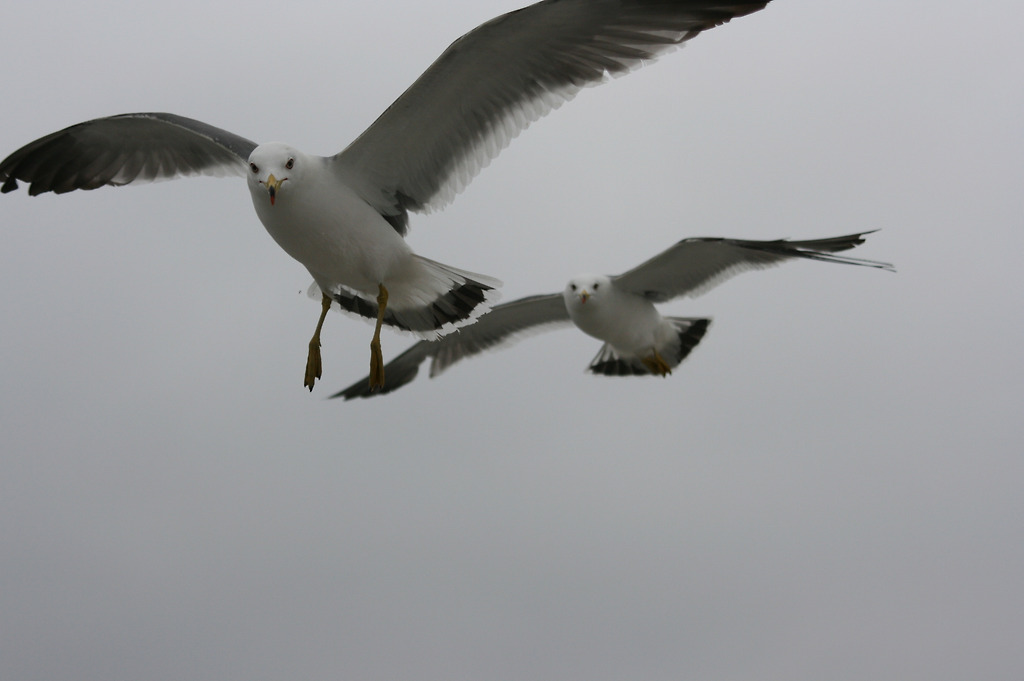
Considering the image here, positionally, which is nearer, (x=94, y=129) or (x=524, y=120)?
(x=524, y=120)

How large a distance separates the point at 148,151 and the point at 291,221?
1560 millimetres

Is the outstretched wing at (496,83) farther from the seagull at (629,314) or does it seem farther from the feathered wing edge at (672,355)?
the feathered wing edge at (672,355)

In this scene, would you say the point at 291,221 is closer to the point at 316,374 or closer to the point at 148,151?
the point at 316,374

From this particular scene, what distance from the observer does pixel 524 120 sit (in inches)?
201

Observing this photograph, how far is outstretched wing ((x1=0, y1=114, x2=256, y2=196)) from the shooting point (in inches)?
227

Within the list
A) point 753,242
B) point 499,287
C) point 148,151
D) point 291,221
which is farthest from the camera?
point 753,242

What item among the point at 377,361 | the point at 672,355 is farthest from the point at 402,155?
the point at 672,355

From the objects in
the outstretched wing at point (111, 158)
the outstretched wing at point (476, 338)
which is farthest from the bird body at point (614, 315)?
the outstretched wing at point (111, 158)

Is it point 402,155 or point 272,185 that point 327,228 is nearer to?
point 272,185

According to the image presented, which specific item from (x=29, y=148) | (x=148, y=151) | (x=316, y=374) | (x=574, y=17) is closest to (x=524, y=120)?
(x=574, y=17)

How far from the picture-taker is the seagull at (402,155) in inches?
183

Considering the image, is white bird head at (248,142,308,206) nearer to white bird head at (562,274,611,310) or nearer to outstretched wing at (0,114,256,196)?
outstretched wing at (0,114,256,196)

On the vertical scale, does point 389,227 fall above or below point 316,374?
above

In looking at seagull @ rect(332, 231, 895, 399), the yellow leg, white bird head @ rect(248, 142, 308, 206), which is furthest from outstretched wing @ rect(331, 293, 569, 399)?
white bird head @ rect(248, 142, 308, 206)
